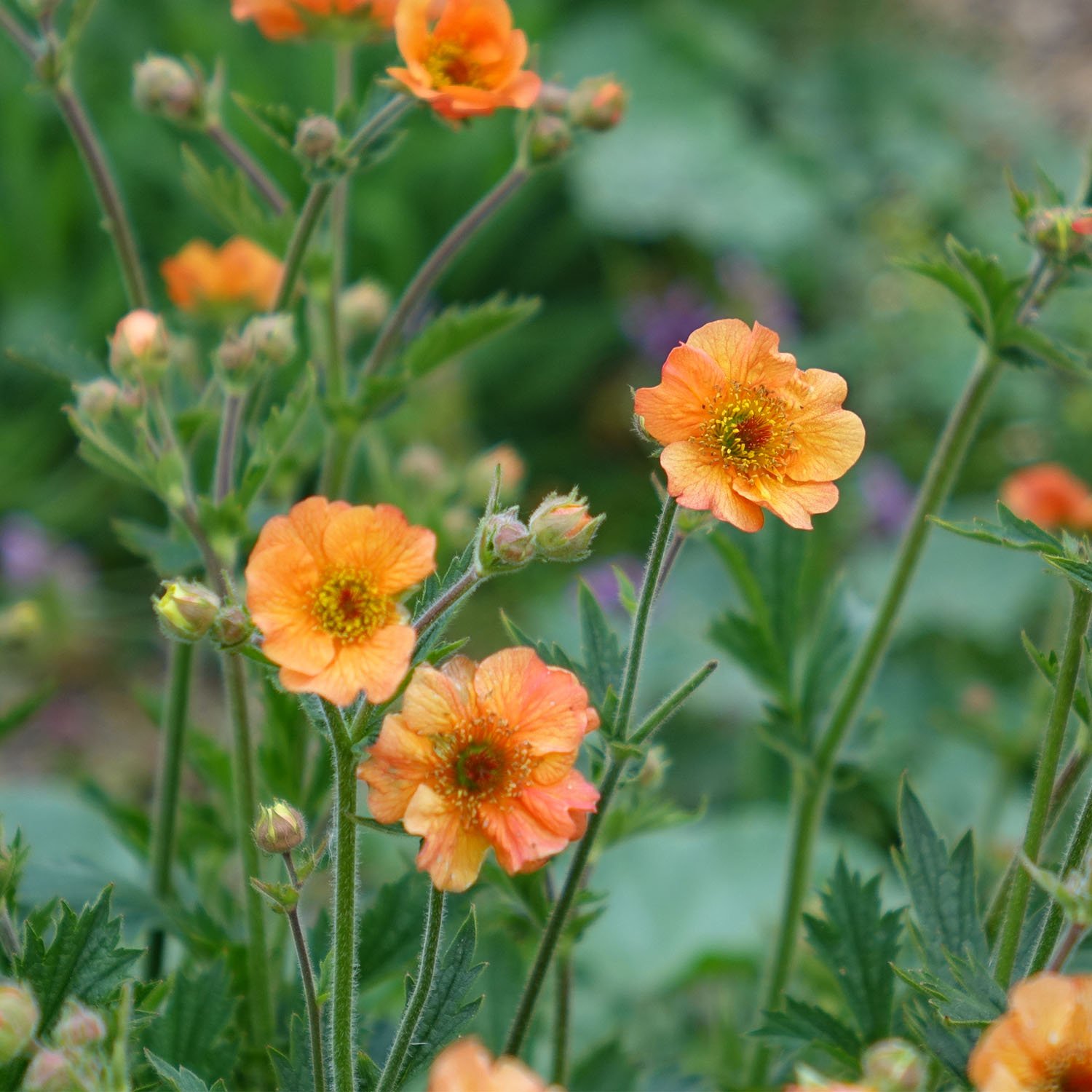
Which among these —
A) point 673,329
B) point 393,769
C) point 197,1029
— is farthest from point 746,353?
point 673,329

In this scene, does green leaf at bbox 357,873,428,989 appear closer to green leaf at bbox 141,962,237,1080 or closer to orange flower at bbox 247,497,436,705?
green leaf at bbox 141,962,237,1080

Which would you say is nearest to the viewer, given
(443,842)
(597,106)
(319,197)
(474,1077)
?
(474,1077)

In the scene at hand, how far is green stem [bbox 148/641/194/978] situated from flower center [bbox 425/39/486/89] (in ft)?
1.34

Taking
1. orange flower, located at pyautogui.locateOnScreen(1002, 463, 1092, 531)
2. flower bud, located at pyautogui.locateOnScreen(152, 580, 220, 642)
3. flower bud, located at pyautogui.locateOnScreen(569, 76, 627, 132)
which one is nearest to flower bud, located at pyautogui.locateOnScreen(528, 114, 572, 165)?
flower bud, located at pyautogui.locateOnScreen(569, 76, 627, 132)

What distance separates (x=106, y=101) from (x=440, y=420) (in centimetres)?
104

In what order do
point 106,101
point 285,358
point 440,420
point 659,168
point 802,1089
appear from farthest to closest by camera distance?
point 659,168 < point 106,101 < point 440,420 < point 285,358 < point 802,1089

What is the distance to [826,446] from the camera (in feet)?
2.05

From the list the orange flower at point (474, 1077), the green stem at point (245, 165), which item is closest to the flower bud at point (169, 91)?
the green stem at point (245, 165)

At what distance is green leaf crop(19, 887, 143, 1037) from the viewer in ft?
1.95

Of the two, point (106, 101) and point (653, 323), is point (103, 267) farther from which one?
point (653, 323)

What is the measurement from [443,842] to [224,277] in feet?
2.19

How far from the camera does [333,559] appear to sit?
557 mm

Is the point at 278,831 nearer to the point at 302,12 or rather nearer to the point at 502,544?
the point at 502,544

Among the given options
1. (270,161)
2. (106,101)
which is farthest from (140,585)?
(106,101)
